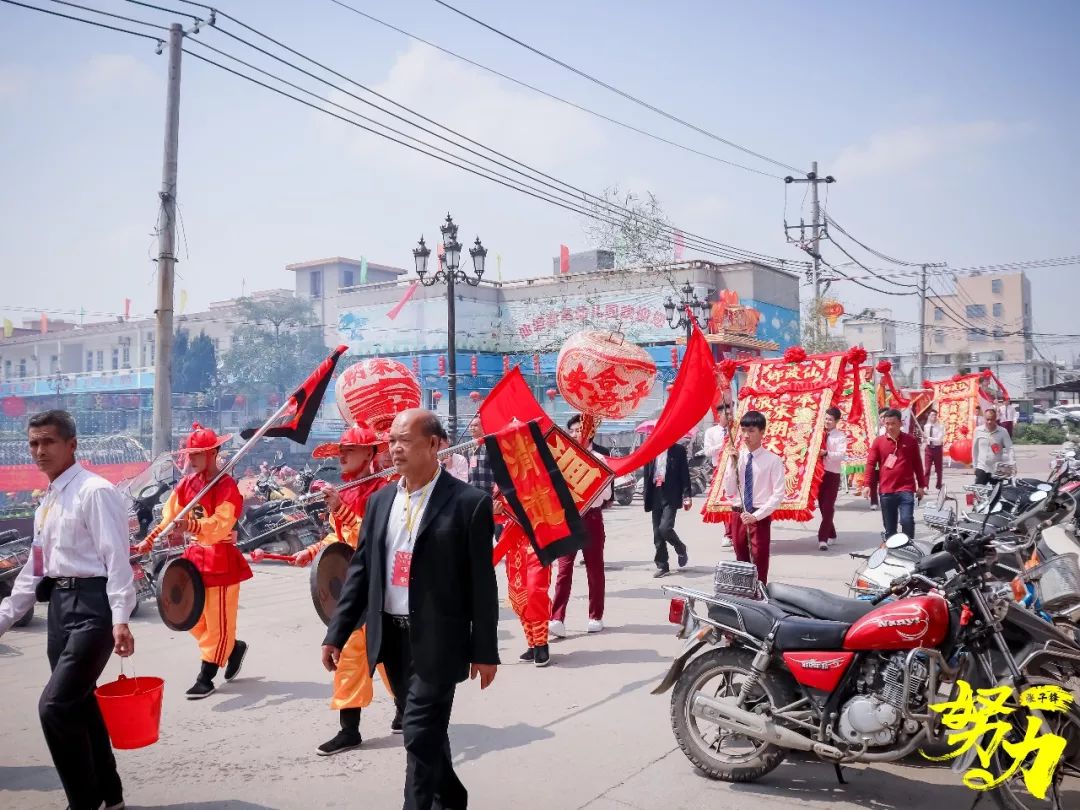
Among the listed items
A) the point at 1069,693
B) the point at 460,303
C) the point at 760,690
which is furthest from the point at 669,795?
the point at 460,303

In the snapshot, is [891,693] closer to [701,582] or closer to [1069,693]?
[1069,693]

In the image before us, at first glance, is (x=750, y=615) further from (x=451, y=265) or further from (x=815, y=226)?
(x=815, y=226)

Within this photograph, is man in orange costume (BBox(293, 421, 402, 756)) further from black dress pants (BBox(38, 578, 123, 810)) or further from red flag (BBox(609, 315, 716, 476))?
red flag (BBox(609, 315, 716, 476))

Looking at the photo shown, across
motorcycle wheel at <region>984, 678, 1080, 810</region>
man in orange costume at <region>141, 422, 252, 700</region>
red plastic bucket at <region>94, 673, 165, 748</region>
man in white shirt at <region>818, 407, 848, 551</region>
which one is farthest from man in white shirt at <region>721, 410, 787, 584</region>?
man in white shirt at <region>818, 407, 848, 551</region>

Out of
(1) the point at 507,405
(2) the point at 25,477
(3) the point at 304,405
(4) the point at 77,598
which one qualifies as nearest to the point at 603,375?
(1) the point at 507,405

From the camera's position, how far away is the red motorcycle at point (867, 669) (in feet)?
12.7

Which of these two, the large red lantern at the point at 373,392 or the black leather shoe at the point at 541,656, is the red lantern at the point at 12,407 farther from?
the black leather shoe at the point at 541,656

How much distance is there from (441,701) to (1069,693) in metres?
2.56

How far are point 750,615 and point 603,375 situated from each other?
3.11m

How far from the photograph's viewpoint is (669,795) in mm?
4156

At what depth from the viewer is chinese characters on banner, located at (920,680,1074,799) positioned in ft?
11.9

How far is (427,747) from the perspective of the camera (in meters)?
3.35

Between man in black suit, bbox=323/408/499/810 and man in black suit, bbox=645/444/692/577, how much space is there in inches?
260

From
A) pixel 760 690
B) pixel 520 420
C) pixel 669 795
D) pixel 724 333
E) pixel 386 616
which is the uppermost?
pixel 724 333
